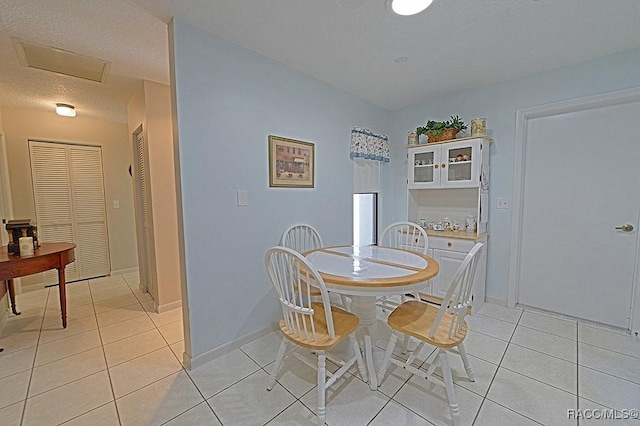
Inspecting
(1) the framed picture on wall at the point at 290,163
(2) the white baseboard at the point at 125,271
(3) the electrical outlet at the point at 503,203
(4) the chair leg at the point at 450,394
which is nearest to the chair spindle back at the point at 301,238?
(1) the framed picture on wall at the point at 290,163

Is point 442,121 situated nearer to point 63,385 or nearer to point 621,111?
point 621,111

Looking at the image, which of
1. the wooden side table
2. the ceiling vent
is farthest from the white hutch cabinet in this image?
the wooden side table

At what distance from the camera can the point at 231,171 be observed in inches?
83.0

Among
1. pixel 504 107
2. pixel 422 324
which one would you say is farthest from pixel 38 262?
pixel 504 107

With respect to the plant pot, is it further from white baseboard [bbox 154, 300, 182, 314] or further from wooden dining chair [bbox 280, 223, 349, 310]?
white baseboard [bbox 154, 300, 182, 314]

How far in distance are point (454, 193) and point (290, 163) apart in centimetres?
207

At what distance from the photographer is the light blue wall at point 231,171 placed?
189 centimetres

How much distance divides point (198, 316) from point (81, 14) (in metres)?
2.16

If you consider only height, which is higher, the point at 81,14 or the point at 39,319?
the point at 81,14

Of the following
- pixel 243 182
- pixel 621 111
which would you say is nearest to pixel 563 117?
pixel 621 111

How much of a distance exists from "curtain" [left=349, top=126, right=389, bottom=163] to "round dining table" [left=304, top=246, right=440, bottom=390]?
1347mm

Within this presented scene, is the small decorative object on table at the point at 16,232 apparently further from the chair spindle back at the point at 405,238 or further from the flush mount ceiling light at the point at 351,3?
the chair spindle back at the point at 405,238

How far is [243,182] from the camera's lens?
2.19m

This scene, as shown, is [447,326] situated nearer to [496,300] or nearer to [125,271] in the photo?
[496,300]
